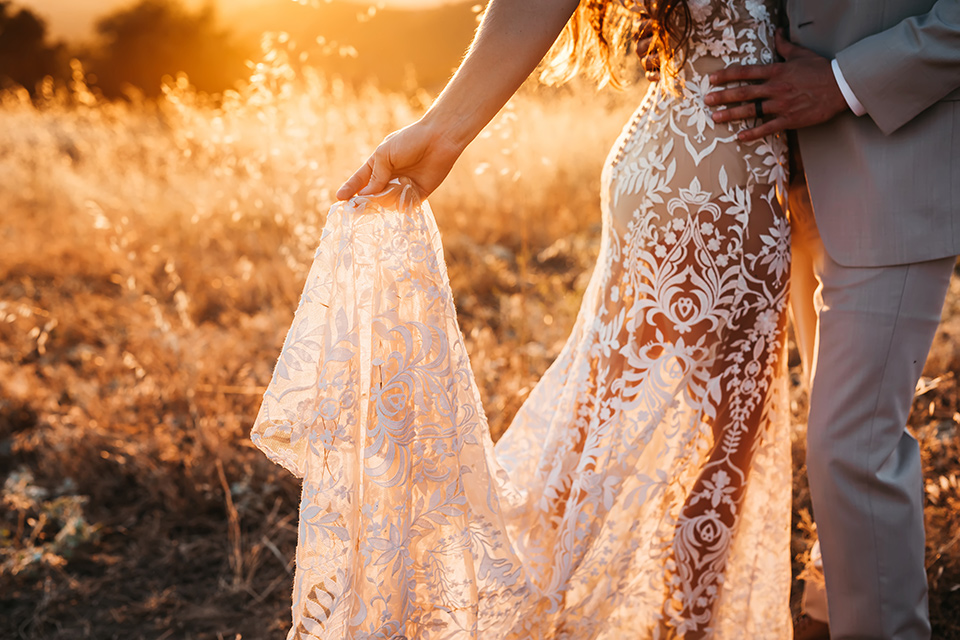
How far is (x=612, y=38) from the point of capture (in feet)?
5.68

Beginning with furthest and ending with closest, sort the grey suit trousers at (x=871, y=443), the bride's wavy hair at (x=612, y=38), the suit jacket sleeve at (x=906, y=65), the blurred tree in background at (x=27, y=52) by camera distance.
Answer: the blurred tree in background at (x=27, y=52) < the bride's wavy hair at (x=612, y=38) < the grey suit trousers at (x=871, y=443) < the suit jacket sleeve at (x=906, y=65)

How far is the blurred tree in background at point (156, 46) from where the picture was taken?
2325 centimetres

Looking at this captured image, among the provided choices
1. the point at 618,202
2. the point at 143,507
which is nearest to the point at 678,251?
the point at 618,202

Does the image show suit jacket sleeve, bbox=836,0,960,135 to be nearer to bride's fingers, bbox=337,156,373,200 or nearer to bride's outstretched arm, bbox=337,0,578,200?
bride's outstretched arm, bbox=337,0,578,200

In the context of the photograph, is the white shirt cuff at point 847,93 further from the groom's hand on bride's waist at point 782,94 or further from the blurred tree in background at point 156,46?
the blurred tree in background at point 156,46

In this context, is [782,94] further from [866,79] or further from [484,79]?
[484,79]

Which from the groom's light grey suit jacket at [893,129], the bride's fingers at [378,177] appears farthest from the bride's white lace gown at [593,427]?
the groom's light grey suit jacket at [893,129]

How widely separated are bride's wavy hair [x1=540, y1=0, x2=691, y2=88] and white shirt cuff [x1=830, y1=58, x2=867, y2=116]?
32 cm

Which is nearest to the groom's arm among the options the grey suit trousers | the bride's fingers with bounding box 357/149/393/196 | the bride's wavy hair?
the bride's wavy hair

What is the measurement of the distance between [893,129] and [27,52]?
26.7 metres

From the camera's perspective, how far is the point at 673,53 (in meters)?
1.48

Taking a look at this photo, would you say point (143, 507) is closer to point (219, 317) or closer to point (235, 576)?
point (235, 576)

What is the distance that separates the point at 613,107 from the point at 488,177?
1231mm

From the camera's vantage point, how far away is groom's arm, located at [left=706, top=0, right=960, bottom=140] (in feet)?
4.09
